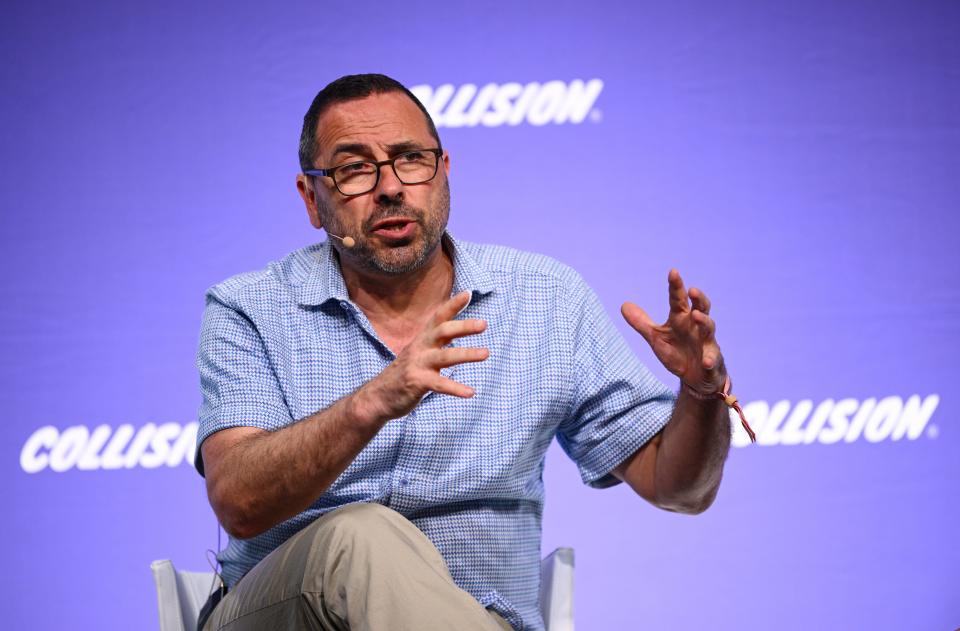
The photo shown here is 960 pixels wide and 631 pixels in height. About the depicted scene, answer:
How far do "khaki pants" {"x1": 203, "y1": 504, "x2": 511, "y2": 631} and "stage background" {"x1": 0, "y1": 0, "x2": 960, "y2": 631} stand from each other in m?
1.18

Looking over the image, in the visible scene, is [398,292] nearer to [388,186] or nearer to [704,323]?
[388,186]

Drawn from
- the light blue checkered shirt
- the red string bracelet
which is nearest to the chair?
the light blue checkered shirt

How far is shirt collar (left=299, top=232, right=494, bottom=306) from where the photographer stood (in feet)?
5.48

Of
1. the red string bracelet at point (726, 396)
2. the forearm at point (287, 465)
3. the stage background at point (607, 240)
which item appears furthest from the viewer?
the stage background at point (607, 240)

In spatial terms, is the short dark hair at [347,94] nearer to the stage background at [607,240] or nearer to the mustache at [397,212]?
the mustache at [397,212]

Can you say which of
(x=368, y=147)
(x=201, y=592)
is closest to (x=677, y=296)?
(x=368, y=147)

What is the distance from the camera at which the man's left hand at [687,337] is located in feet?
A: 4.46

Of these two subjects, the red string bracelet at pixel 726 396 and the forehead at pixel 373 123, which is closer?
the red string bracelet at pixel 726 396

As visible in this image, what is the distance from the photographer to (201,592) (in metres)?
1.70

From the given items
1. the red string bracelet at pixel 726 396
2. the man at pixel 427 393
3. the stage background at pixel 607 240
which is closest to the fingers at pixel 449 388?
the man at pixel 427 393

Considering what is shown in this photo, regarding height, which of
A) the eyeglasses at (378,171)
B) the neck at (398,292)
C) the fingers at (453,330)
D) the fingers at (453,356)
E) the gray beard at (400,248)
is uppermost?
the eyeglasses at (378,171)

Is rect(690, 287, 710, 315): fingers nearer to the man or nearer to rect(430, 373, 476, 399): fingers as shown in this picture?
the man

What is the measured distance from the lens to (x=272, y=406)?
5.16 feet

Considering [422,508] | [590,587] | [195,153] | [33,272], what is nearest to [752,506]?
[590,587]
